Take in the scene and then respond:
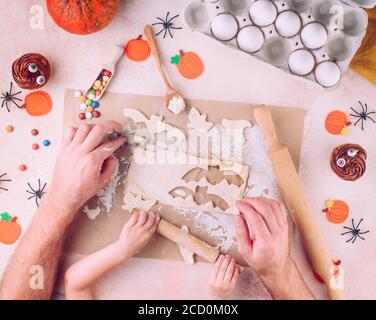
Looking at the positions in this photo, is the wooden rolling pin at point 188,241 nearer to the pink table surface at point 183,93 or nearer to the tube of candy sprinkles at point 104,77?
the pink table surface at point 183,93

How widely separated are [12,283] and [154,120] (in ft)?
1.63

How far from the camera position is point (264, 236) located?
1118 mm

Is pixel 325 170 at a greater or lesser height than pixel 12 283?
greater

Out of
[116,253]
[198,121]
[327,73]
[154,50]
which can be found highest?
[327,73]

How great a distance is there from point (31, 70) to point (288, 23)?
1.87 ft

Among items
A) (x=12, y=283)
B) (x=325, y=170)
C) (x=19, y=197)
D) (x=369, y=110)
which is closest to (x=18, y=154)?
(x=19, y=197)

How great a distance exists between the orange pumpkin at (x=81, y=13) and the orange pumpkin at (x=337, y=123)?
0.55 metres

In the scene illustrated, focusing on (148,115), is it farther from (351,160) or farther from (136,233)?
(351,160)

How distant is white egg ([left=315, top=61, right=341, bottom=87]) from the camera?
3.64ft

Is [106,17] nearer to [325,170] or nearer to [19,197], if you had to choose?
[19,197]

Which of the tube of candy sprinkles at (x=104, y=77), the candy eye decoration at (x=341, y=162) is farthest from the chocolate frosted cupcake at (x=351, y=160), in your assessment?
the tube of candy sprinkles at (x=104, y=77)

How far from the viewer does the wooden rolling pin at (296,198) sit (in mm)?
1151

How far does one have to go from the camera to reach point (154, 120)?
3.85 ft

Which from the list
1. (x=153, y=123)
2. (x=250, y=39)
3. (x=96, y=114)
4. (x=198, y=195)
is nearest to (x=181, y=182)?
(x=198, y=195)
